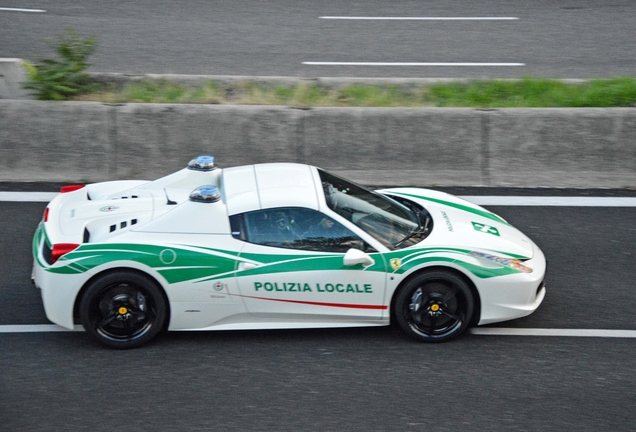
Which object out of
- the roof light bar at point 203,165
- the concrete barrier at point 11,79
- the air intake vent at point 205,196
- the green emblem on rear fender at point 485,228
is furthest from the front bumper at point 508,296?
the concrete barrier at point 11,79

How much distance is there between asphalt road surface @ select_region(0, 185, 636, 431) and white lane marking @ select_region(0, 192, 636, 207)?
237cm

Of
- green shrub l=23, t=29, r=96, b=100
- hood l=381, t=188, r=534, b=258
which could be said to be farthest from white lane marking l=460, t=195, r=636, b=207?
green shrub l=23, t=29, r=96, b=100

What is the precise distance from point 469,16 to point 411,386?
10.5 metres

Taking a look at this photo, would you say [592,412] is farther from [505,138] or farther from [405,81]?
[405,81]

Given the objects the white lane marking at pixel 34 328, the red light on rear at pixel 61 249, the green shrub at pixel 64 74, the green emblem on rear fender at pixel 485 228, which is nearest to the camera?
the red light on rear at pixel 61 249

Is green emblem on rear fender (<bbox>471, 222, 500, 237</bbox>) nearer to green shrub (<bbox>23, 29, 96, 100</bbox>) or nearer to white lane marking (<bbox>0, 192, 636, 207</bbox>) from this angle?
white lane marking (<bbox>0, 192, 636, 207</bbox>)

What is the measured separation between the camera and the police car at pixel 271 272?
6.06 meters

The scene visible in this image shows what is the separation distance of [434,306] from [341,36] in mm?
8658

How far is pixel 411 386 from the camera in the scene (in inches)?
227

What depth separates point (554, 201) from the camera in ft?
31.5

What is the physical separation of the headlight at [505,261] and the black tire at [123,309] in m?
2.46

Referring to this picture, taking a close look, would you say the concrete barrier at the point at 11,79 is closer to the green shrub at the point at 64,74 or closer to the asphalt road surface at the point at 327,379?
the green shrub at the point at 64,74

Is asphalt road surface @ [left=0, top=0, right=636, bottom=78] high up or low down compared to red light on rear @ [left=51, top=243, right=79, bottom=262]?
up

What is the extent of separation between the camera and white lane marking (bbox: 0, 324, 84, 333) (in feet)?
21.5
